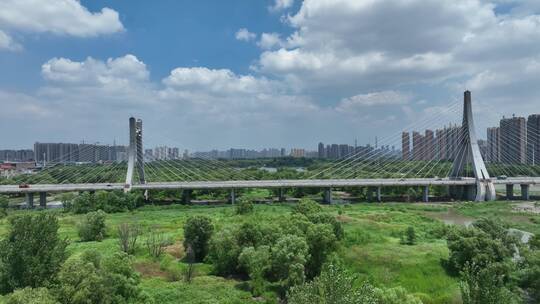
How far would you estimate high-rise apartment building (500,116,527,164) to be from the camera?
71.2m

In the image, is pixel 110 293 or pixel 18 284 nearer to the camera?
pixel 110 293

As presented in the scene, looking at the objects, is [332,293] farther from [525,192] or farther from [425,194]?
[525,192]

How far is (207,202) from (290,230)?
130 feet

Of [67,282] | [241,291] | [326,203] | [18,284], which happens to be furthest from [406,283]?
[326,203]

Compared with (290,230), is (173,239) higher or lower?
lower

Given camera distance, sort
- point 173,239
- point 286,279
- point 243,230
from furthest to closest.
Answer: point 173,239 → point 243,230 → point 286,279

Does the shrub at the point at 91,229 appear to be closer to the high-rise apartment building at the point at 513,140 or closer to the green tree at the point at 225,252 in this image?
the green tree at the point at 225,252

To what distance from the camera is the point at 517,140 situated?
7312 cm

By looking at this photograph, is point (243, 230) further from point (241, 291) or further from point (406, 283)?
point (406, 283)

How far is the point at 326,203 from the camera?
58375 mm

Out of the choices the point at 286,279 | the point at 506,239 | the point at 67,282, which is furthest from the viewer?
the point at 506,239

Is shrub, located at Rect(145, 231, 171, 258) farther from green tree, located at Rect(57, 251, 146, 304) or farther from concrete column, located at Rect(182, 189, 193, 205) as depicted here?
concrete column, located at Rect(182, 189, 193, 205)

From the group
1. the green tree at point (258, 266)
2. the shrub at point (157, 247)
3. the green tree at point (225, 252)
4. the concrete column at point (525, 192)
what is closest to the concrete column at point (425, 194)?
the concrete column at point (525, 192)

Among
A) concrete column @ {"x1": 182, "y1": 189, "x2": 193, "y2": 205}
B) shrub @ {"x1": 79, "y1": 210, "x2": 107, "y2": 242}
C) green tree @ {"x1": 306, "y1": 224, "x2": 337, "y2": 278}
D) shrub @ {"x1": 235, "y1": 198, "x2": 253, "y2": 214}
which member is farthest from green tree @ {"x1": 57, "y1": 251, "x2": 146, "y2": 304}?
concrete column @ {"x1": 182, "y1": 189, "x2": 193, "y2": 205}
